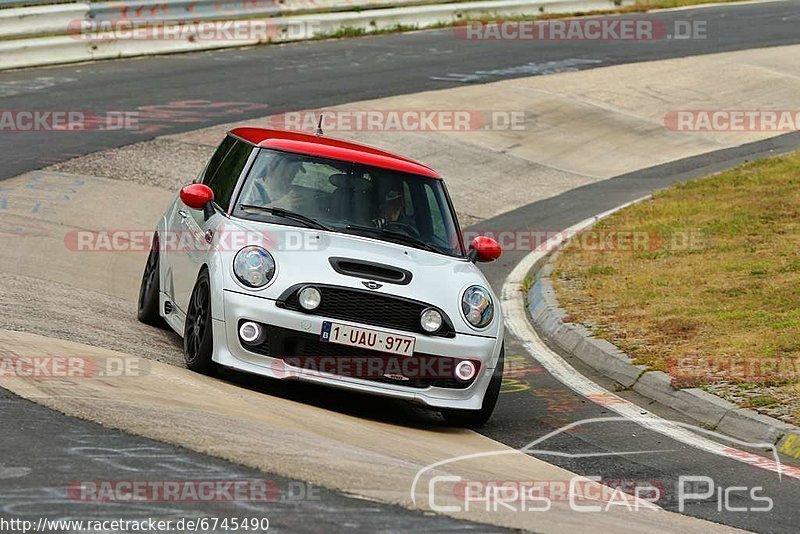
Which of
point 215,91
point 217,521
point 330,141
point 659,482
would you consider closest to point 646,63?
point 215,91

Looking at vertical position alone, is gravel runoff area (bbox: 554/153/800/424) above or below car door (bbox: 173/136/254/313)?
below

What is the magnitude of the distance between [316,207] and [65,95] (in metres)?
11.8

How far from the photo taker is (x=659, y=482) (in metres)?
7.38

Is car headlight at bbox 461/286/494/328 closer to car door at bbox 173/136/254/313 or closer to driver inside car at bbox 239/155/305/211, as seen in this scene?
driver inside car at bbox 239/155/305/211

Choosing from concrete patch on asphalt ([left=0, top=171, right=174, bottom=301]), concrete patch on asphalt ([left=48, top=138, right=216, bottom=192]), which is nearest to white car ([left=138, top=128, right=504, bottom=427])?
concrete patch on asphalt ([left=0, top=171, right=174, bottom=301])

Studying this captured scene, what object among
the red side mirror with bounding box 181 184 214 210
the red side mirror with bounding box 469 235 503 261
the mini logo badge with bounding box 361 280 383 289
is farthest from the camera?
the red side mirror with bounding box 469 235 503 261

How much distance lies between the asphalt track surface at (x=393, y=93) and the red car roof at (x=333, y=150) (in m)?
1.65

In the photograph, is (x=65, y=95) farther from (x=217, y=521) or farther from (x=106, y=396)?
(x=217, y=521)

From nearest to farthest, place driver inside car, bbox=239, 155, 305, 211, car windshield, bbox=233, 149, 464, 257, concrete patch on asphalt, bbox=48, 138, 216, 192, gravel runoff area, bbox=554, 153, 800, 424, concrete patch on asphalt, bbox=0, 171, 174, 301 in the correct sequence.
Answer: car windshield, bbox=233, 149, 464, 257 < driver inside car, bbox=239, 155, 305, 211 < gravel runoff area, bbox=554, 153, 800, 424 < concrete patch on asphalt, bbox=0, 171, 174, 301 < concrete patch on asphalt, bbox=48, 138, 216, 192

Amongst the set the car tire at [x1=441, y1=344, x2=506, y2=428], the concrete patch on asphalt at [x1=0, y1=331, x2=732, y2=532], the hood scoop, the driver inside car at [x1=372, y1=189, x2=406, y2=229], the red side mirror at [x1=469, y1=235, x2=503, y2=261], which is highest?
the driver inside car at [x1=372, y1=189, x2=406, y2=229]

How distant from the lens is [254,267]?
26.3 feet

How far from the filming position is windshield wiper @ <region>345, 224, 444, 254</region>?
8734 millimetres

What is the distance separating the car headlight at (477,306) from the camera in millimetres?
8211

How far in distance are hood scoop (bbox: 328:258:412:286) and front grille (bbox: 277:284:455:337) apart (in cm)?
15
